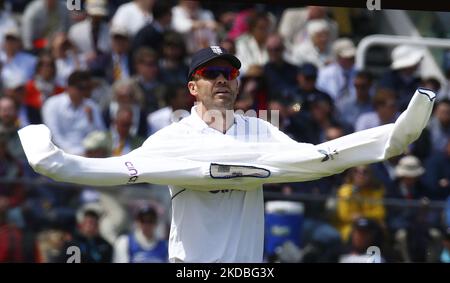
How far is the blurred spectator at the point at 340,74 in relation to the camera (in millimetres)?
13258

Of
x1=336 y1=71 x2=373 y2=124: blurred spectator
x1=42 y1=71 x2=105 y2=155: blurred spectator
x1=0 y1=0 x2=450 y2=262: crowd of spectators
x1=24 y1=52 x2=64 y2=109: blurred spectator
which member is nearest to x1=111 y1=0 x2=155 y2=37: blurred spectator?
x1=0 y1=0 x2=450 y2=262: crowd of spectators

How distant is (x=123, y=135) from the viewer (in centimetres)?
1220

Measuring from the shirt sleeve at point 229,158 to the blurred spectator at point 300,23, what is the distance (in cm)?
715

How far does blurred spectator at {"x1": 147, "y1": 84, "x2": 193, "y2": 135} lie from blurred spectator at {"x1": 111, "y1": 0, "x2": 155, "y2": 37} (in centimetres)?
148

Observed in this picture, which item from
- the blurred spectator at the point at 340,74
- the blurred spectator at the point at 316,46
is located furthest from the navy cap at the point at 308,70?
the blurred spectator at the point at 316,46

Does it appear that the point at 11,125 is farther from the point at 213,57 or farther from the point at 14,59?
the point at 213,57

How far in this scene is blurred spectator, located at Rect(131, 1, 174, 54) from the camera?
13500mm

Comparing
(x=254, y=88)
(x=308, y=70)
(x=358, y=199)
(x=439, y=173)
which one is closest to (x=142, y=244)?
(x=358, y=199)

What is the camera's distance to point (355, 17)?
570 inches

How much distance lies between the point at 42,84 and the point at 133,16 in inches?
52.4

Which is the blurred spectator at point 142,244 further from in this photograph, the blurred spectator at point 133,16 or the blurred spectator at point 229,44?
the blurred spectator at point 133,16

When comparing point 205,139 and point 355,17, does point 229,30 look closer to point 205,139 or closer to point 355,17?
point 355,17

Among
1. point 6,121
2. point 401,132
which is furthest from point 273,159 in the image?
point 6,121

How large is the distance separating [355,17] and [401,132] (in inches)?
313
